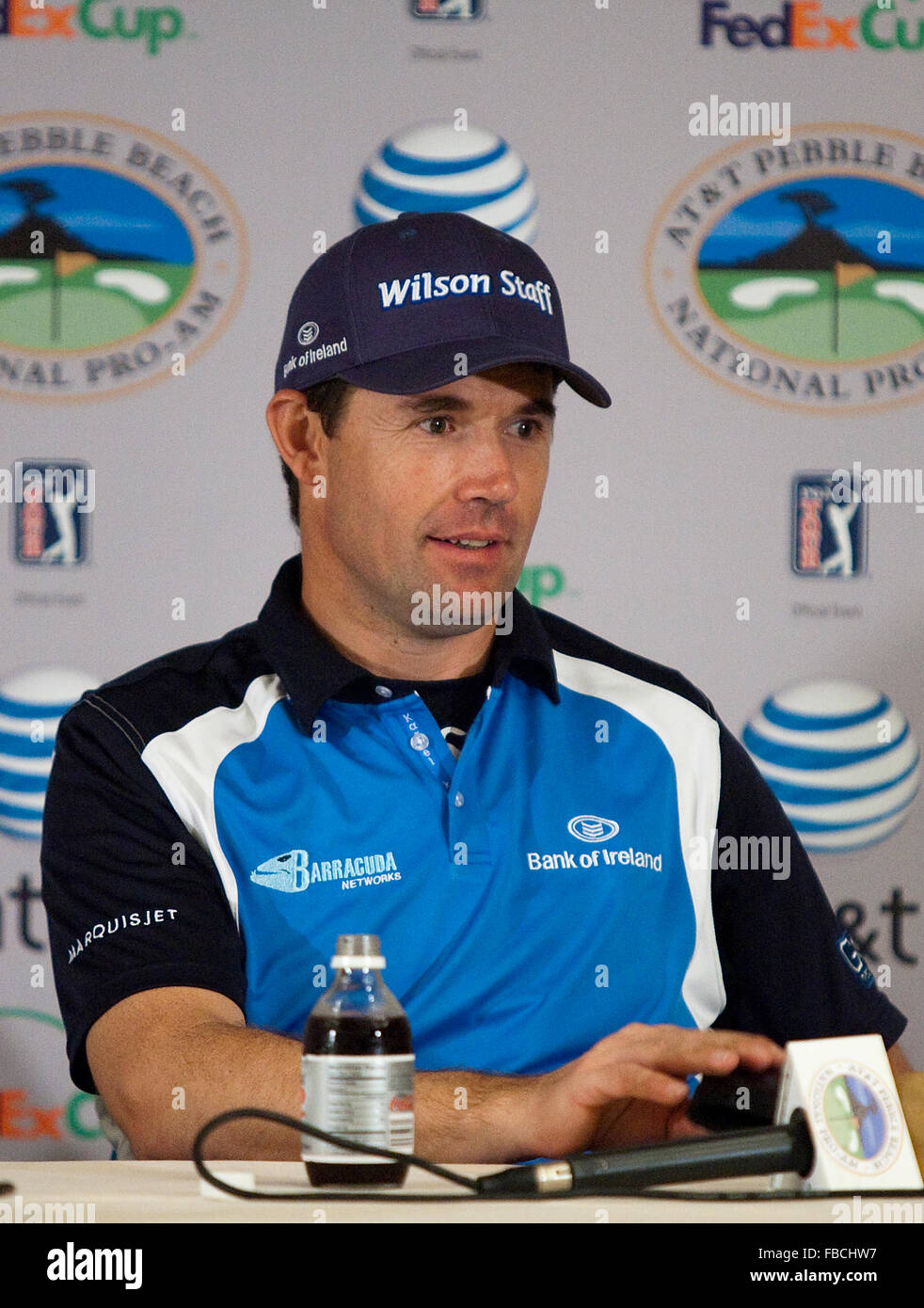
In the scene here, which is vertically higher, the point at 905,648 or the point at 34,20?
the point at 34,20

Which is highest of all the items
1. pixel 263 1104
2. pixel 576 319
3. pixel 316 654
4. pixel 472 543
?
pixel 576 319

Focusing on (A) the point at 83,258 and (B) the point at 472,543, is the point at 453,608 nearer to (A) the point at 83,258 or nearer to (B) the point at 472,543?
(B) the point at 472,543

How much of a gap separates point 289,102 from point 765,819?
1.38 meters

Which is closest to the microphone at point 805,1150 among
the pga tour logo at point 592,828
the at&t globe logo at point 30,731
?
the pga tour logo at point 592,828

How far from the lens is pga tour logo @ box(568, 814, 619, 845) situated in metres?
1.49

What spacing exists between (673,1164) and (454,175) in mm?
1811

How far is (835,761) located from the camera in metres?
2.26

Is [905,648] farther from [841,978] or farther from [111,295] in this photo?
[111,295]

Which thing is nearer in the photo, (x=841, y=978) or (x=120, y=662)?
(x=841, y=978)

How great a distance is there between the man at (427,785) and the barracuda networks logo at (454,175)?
30.6 inches

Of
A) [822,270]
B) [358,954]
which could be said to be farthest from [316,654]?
[822,270]

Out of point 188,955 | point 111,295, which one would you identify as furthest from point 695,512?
point 188,955

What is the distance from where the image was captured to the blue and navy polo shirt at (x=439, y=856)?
138 centimetres
